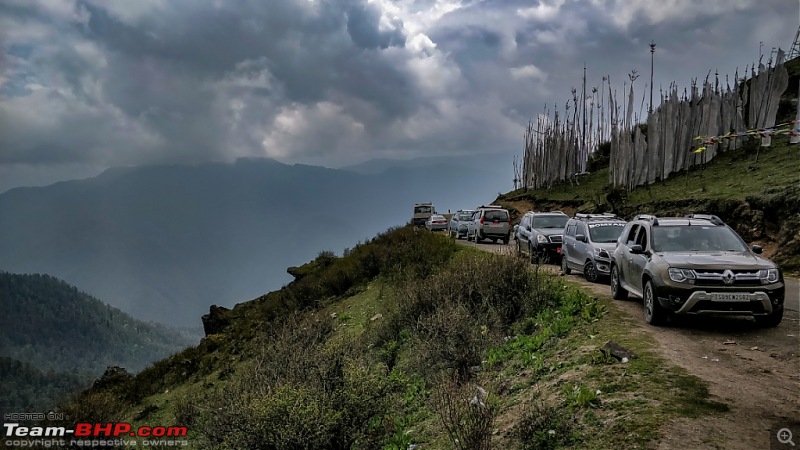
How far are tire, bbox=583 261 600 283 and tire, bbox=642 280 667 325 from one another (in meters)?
5.73

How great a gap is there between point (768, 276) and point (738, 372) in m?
2.35

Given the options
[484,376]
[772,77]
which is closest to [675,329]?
[484,376]

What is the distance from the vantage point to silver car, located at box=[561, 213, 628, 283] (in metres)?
15.3

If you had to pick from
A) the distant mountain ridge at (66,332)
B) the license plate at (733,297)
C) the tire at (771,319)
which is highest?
the license plate at (733,297)

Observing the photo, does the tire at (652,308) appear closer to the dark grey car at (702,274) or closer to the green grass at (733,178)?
the dark grey car at (702,274)

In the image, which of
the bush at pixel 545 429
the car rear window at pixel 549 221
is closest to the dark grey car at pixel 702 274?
the bush at pixel 545 429

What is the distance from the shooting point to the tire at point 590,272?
50.7 feet

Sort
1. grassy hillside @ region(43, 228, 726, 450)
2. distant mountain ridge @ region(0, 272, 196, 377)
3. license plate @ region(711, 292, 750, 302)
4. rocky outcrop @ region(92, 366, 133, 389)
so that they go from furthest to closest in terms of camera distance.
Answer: distant mountain ridge @ region(0, 272, 196, 377), rocky outcrop @ region(92, 366, 133, 389), license plate @ region(711, 292, 750, 302), grassy hillside @ region(43, 228, 726, 450)

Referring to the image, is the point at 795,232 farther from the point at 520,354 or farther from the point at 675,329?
the point at 520,354

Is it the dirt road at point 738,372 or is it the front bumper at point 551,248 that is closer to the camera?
the dirt road at point 738,372

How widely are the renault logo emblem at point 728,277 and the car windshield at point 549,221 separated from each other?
13011 mm

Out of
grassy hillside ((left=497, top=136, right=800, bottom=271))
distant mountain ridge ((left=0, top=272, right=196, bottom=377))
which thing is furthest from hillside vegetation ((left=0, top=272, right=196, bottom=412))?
grassy hillside ((left=497, top=136, right=800, bottom=271))

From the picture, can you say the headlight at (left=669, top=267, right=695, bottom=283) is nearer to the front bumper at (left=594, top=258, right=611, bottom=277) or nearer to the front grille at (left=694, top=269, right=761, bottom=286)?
the front grille at (left=694, top=269, right=761, bottom=286)

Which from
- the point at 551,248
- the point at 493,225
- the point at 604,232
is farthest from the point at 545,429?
the point at 493,225
